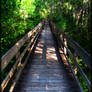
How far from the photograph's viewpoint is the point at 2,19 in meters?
6.00

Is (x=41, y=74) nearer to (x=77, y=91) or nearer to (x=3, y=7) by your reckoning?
(x=77, y=91)

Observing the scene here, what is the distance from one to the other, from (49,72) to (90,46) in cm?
392

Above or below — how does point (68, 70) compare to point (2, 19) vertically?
below

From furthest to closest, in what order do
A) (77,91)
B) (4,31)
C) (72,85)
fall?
(4,31) → (72,85) → (77,91)

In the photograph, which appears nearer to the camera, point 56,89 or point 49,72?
point 56,89

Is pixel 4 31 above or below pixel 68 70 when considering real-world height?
above

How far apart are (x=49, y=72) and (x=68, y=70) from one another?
0.72 m

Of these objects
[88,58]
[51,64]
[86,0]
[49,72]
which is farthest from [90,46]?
[86,0]

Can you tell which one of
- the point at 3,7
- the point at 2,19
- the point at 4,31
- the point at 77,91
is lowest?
the point at 77,91

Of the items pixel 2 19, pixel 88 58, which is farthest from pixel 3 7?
pixel 88 58

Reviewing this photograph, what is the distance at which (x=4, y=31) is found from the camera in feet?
20.5

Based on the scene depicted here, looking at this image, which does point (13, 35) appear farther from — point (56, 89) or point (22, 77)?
point (56, 89)

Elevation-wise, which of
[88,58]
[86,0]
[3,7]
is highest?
[86,0]

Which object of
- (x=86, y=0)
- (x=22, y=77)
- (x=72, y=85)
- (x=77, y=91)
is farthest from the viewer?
(x=86, y=0)
